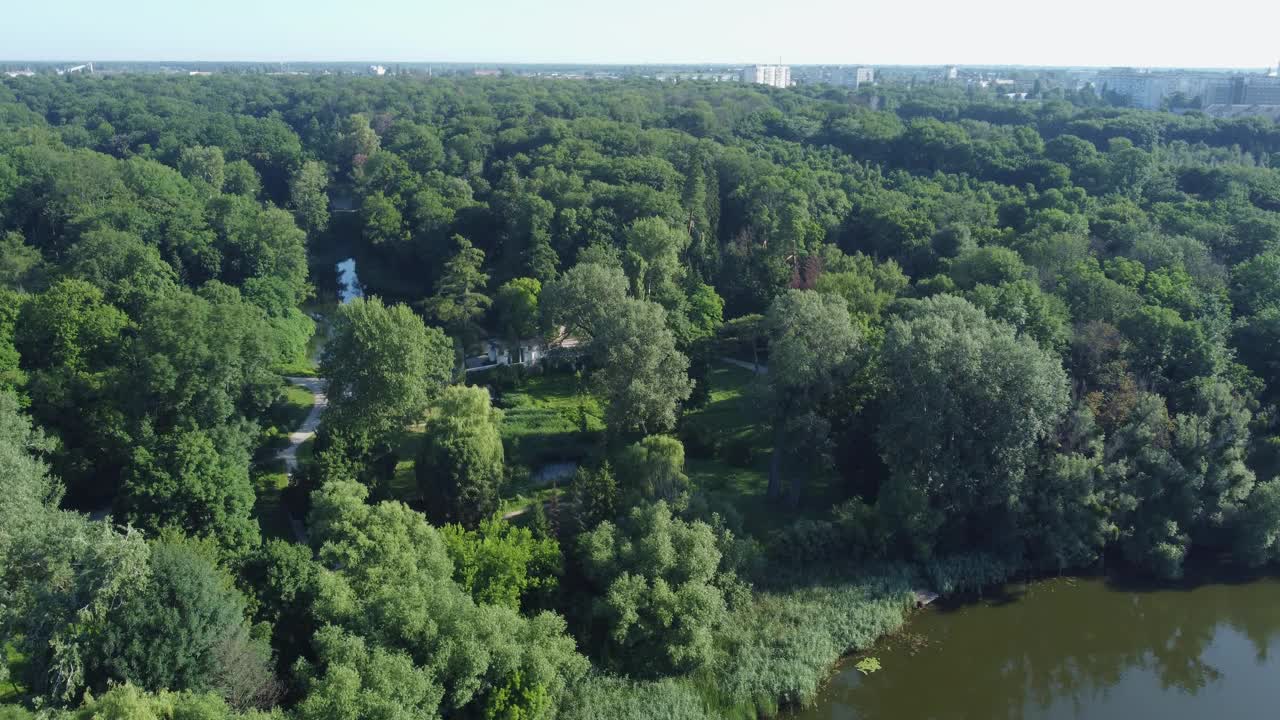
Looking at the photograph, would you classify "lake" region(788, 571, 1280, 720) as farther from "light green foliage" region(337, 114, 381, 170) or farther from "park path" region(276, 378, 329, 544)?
"light green foliage" region(337, 114, 381, 170)

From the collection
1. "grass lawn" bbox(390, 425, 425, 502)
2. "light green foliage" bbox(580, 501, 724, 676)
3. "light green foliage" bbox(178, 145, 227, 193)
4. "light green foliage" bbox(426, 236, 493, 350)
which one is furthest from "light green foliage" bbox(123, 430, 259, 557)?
"light green foliage" bbox(178, 145, 227, 193)

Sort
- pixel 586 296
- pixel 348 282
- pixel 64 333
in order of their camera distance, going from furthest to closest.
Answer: pixel 348 282 → pixel 586 296 → pixel 64 333

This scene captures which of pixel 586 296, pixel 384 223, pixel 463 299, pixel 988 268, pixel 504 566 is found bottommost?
pixel 504 566

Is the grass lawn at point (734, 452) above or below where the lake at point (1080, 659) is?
above

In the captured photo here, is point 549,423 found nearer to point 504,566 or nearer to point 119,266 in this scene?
point 504,566

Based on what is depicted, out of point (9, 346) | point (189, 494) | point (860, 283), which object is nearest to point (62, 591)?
point (189, 494)

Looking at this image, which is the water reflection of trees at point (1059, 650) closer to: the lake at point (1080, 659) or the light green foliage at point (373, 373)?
the lake at point (1080, 659)

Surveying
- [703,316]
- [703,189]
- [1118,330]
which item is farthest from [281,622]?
[703,189]

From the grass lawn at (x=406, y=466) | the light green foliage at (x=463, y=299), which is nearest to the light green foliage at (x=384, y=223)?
the light green foliage at (x=463, y=299)
